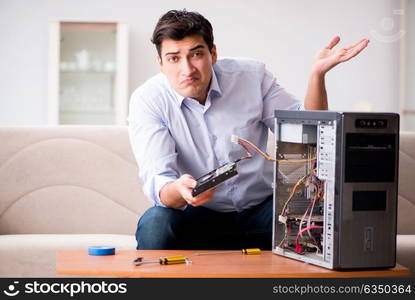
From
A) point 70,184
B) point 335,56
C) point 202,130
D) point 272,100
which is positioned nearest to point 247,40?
point 70,184

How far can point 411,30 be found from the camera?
5215 mm

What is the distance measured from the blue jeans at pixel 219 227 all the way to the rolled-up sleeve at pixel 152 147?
84mm

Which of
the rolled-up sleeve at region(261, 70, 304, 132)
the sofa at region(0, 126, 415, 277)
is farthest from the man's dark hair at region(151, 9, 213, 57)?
the sofa at region(0, 126, 415, 277)

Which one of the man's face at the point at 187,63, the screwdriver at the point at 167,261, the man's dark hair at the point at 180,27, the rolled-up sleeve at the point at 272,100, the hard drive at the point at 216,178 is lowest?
the screwdriver at the point at 167,261

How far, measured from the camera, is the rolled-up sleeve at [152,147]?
203 cm

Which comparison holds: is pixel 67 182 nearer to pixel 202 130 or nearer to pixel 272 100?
pixel 202 130

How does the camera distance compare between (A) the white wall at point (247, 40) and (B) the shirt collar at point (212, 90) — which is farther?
(A) the white wall at point (247, 40)

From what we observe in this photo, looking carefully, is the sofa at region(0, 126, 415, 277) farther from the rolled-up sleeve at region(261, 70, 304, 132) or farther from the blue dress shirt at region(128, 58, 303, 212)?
the rolled-up sleeve at region(261, 70, 304, 132)

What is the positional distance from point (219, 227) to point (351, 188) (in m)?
0.68

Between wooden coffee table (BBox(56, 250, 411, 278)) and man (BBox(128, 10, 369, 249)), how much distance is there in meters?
0.28

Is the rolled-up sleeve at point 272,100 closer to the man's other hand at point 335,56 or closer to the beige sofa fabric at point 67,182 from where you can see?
the man's other hand at point 335,56

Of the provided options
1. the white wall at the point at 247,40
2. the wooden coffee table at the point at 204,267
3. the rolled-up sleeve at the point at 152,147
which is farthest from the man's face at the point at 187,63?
the white wall at the point at 247,40

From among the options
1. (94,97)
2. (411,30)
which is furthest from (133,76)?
(411,30)

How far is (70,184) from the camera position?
2.74 metres
